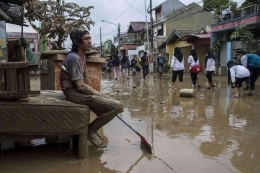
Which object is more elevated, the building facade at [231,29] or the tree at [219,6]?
the tree at [219,6]

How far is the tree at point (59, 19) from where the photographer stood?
15219 millimetres

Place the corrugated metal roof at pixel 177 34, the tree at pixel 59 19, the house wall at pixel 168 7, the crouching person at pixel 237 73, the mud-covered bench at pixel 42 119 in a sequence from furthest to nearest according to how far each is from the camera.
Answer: the house wall at pixel 168 7 → the corrugated metal roof at pixel 177 34 → the tree at pixel 59 19 → the crouching person at pixel 237 73 → the mud-covered bench at pixel 42 119

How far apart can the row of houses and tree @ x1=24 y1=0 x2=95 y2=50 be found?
890 centimetres

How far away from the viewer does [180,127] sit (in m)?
4.96

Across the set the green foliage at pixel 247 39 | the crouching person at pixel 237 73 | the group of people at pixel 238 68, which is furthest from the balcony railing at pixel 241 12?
the crouching person at pixel 237 73

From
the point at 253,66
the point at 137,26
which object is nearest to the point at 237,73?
the point at 253,66

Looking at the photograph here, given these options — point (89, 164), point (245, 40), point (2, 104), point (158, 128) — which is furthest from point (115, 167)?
point (245, 40)

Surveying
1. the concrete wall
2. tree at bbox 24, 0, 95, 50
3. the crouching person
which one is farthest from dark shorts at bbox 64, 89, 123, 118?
tree at bbox 24, 0, 95, 50

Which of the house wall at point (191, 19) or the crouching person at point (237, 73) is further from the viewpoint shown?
the house wall at point (191, 19)

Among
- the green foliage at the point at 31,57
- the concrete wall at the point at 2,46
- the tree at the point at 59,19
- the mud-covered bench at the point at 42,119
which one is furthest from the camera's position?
the green foliage at the point at 31,57

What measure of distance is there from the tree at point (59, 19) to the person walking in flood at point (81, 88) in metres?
12.0

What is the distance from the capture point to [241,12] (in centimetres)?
1802

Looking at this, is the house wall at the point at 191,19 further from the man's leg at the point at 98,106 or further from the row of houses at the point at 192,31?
the man's leg at the point at 98,106

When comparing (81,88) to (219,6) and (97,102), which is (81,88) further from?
(219,6)
